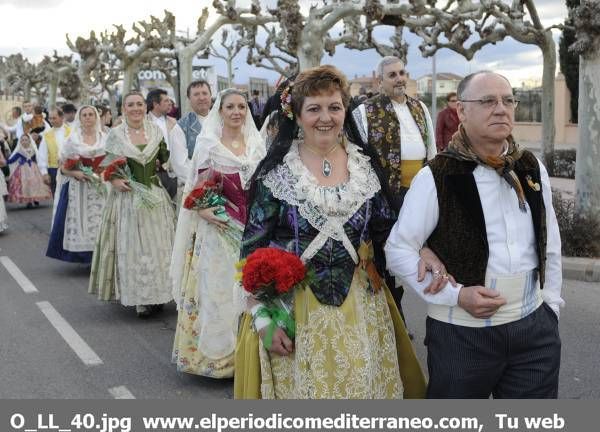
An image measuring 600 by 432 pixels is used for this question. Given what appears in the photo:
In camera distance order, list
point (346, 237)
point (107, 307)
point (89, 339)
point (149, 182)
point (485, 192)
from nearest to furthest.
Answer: point (485, 192) → point (346, 237) → point (89, 339) → point (149, 182) → point (107, 307)

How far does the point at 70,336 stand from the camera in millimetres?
6207

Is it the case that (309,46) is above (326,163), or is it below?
above

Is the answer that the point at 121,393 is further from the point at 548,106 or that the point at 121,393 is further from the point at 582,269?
the point at 548,106

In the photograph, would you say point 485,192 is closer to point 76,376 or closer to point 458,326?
point 458,326

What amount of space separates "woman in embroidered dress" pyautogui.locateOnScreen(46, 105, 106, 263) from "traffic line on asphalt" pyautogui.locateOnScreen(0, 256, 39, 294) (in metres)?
0.44

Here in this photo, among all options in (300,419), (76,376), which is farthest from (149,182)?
(300,419)

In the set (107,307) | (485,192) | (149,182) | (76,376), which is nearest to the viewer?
(485,192)

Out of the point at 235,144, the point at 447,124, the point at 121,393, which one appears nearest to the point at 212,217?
the point at 235,144

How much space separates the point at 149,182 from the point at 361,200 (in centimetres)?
394

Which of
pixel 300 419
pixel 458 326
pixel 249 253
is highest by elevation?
pixel 249 253

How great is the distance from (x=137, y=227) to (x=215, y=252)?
1811 millimetres

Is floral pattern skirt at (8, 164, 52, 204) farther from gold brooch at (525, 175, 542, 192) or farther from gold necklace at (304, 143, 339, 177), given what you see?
gold brooch at (525, 175, 542, 192)

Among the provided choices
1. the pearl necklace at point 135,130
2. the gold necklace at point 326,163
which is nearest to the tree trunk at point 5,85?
the pearl necklace at point 135,130

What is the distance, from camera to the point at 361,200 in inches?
123
